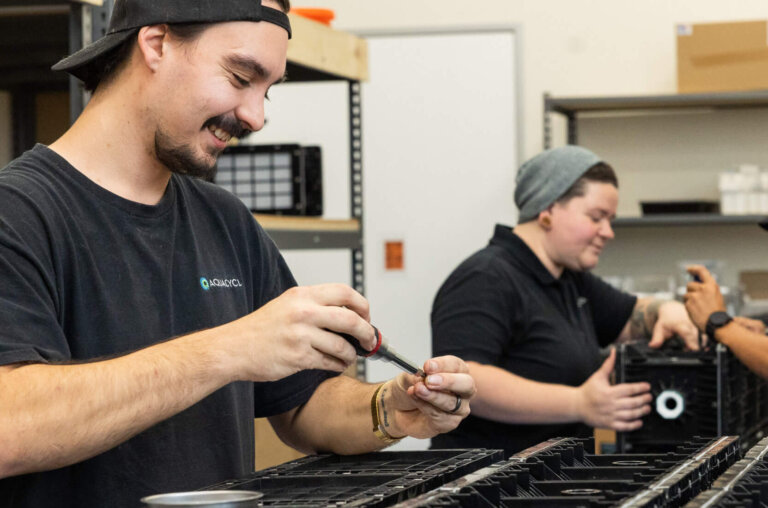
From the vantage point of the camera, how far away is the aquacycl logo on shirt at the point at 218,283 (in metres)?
1.55

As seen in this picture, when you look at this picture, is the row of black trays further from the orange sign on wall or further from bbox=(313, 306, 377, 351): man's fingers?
the orange sign on wall

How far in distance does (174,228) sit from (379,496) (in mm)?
→ 682

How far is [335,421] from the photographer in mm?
1624

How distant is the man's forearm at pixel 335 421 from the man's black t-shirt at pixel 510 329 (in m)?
0.90

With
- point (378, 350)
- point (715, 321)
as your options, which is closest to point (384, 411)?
point (378, 350)

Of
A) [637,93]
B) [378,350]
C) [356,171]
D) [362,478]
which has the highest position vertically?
[637,93]

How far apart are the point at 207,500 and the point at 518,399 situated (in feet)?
5.66

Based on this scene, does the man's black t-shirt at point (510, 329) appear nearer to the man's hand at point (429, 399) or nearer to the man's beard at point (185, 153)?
the man's hand at point (429, 399)

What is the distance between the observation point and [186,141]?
1494 millimetres

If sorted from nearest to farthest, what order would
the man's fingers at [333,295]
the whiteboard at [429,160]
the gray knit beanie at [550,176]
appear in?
the man's fingers at [333,295]
the gray knit beanie at [550,176]
the whiteboard at [429,160]

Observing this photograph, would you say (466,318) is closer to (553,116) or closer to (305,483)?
(305,483)

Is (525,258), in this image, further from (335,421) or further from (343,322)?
→ (343,322)

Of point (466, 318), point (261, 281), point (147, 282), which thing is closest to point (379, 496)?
point (147, 282)

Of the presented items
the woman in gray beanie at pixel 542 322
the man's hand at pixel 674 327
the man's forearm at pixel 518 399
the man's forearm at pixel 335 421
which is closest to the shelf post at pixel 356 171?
the woman in gray beanie at pixel 542 322
